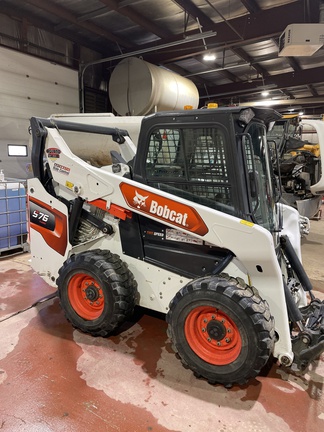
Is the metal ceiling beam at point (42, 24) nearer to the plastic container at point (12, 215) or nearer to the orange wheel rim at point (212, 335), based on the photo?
the plastic container at point (12, 215)

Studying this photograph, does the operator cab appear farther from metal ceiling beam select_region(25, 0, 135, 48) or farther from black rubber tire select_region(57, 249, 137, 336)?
metal ceiling beam select_region(25, 0, 135, 48)

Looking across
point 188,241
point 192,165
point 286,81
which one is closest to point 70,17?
point 192,165

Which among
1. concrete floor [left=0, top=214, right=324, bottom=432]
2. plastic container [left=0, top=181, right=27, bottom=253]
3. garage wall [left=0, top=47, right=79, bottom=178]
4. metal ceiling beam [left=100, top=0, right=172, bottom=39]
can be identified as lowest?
concrete floor [left=0, top=214, right=324, bottom=432]

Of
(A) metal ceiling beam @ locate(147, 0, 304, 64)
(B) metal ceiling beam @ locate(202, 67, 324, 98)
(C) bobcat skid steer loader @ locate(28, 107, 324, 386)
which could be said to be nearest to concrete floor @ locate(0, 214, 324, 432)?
(C) bobcat skid steer loader @ locate(28, 107, 324, 386)

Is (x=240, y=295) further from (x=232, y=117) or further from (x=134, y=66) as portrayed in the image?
(x=134, y=66)

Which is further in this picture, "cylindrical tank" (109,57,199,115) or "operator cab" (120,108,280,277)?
"cylindrical tank" (109,57,199,115)

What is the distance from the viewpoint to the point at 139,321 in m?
2.84

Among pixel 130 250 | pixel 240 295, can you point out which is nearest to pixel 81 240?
pixel 130 250

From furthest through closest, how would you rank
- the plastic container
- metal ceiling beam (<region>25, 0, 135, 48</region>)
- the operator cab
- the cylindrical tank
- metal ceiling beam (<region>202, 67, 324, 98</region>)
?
1. metal ceiling beam (<region>202, 67, 324, 98</region>)
2. the cylindrical tank
3. metal ceiling beam (<region>25, 0, 135, 48</region>)
4. the plastic container
5. the operator cab

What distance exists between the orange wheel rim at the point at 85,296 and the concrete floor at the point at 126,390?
0.21m

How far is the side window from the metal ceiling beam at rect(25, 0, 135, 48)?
376cm

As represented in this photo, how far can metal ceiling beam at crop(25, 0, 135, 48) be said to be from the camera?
448 cm

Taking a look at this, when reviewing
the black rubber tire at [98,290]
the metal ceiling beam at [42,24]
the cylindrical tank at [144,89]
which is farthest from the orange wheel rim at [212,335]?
the metal ceiling beam at [42,24]

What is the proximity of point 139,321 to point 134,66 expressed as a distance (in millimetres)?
4527
